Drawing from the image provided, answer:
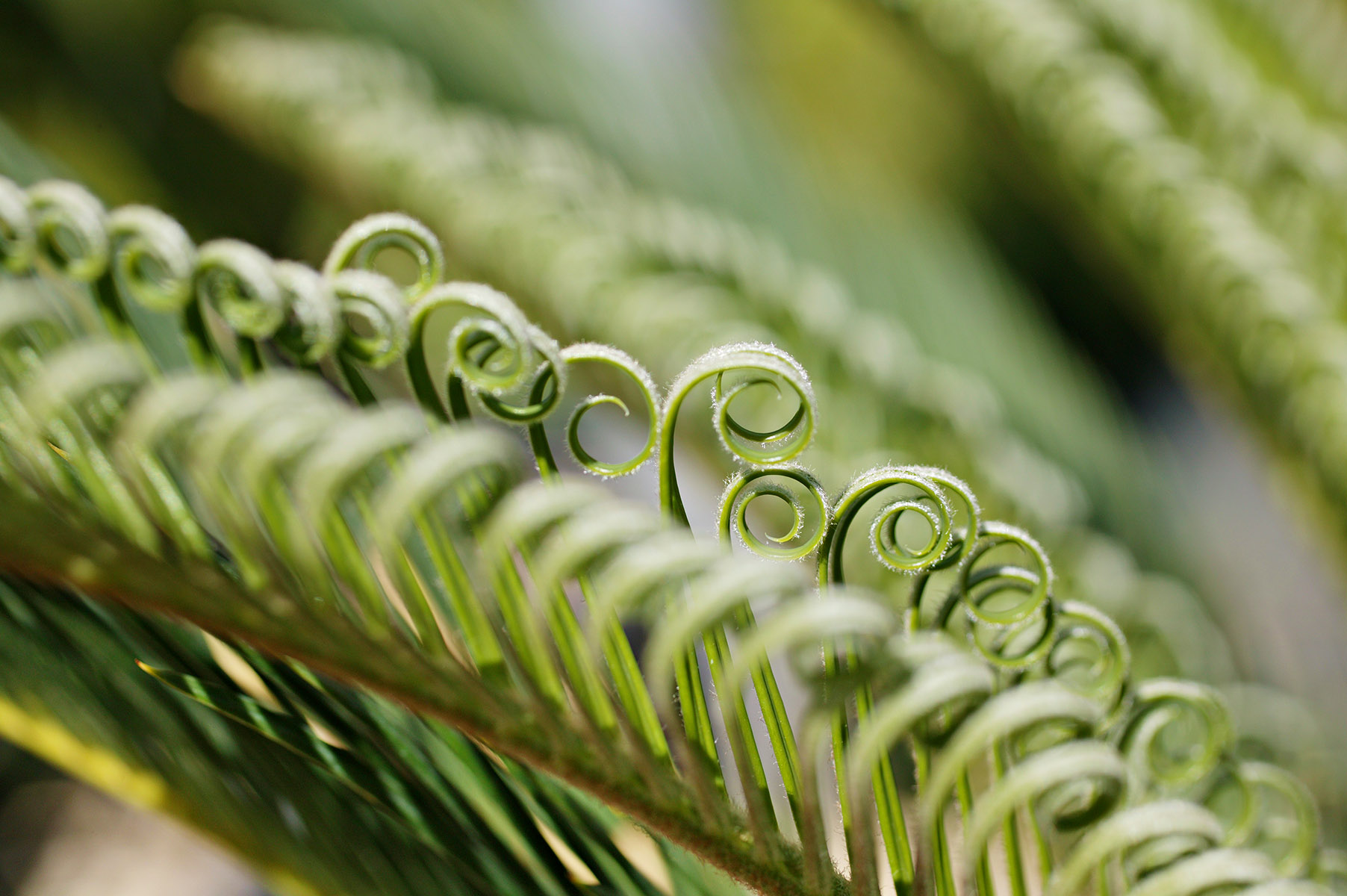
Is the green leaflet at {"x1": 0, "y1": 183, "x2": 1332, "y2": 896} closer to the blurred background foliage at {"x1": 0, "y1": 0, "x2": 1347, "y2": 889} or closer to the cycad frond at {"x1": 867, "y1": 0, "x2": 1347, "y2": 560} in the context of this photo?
the blurred background foliage at {"x1": 0, "y1": 0, "x2": 1347, "y2": 889}

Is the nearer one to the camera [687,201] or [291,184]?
[687,201]

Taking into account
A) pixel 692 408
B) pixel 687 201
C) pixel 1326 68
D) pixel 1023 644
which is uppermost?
pixel 1326 68

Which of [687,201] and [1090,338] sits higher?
[1090,338]

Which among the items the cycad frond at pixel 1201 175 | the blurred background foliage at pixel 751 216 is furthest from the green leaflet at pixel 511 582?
the cycad frond at pixel 1201 175

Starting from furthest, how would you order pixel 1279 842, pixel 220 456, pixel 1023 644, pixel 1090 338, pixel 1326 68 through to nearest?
pixel 1090 338 → pixel 1326 68 → pixel 1279 842 → pixel 1023 644 → pixel 220 456

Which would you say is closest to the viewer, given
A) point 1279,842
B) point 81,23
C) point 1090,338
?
point 1279,842

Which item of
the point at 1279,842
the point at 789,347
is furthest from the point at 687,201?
the point at 1279,842

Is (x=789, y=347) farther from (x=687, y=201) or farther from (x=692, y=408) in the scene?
(x=687, y=201)

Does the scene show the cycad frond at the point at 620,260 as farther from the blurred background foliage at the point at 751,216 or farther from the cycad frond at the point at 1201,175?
the cycad frond at the point at 1201,175
